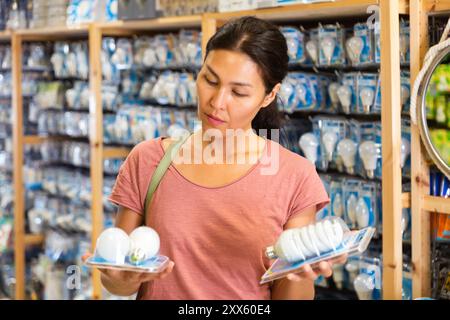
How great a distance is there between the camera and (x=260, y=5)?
2955 millimetres

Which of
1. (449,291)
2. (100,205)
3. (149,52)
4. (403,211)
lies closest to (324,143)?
(403,211)

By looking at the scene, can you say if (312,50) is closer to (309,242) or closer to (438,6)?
(438,6)

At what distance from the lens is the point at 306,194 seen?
69.2 inches

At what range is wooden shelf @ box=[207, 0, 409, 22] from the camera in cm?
265

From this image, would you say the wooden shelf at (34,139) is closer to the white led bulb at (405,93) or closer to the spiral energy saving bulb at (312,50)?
the spiral energy saving bulb at (312,50)

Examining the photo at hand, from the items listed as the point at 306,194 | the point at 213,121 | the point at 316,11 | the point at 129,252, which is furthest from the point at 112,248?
the point at 316,11

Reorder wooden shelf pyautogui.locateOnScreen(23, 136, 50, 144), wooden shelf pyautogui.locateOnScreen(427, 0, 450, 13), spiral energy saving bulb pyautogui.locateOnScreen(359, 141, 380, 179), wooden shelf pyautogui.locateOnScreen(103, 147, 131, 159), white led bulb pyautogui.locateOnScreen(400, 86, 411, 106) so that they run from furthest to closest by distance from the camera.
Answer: wooden shelf pyautogui.locateOnScreen(23, 136, 50, 144) → wooden shelf pyautogui.locateOnScreen(103, 147, 131, 159) → spiral energy saving bulb pyautogui.locateOnScreen(359, 141, 380, 179) → white led bulb pyautogui.locateOnScreen(400, 86, 411, 106) → wooden shelf pyautogui.locateOnScreen(427, 0, 450, 13)

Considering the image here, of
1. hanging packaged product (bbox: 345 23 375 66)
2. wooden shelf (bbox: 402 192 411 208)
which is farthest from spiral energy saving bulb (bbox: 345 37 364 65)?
wooden shelf (bbox: 402 192 411 208)

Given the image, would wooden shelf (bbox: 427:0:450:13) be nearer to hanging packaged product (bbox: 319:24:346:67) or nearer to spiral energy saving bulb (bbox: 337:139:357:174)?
hanging packaged product (bbox: 319:24:346:67)

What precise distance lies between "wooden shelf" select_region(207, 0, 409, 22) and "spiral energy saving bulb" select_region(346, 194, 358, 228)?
2.41 feet

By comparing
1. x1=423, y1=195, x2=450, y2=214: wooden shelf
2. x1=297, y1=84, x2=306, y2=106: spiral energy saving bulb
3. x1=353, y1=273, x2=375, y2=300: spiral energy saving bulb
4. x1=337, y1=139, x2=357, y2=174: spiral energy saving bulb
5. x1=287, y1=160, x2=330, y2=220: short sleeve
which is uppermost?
x1=297, y1=84, x2=306, y2=106: spiral energy saving bulb

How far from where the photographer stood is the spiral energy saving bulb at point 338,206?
309 cm

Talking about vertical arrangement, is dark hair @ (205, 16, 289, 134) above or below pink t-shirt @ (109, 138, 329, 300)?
above

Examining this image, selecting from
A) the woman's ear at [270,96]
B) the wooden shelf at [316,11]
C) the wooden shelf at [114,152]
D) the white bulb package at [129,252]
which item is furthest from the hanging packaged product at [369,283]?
the wooden shelf at [114,152]
